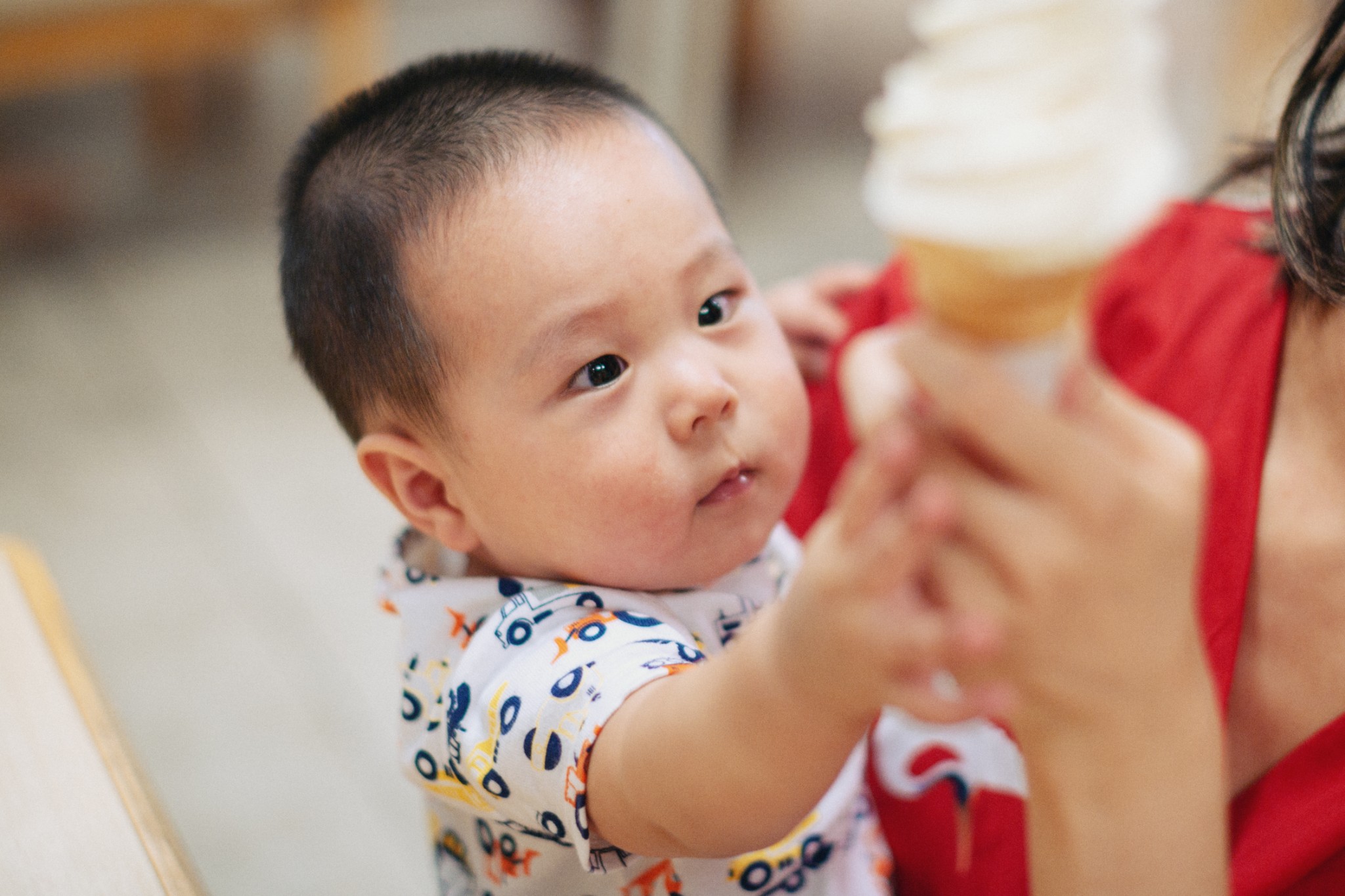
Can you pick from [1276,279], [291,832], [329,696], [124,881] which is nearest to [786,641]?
[124,881]

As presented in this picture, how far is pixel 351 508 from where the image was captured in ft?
7.26

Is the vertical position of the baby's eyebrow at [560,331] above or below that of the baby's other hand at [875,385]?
below

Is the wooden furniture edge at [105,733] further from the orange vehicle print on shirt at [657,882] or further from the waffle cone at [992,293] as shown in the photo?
the waffle cone at [992,293]

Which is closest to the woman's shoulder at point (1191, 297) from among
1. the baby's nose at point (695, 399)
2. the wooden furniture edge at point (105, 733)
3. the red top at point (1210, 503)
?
the red top at point (1210, 503)

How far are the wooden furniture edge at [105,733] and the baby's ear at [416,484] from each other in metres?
0.22

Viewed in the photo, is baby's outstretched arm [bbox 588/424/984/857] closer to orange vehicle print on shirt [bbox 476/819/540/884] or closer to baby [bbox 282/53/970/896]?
baby [bbox 282/53/970/896]

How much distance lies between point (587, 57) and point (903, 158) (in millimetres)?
3447

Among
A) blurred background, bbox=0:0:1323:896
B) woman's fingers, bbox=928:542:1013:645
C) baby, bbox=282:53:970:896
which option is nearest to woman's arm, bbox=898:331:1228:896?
woman's fingers, bbox=928:542:1013:645

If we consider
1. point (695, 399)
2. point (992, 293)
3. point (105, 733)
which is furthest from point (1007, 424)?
point (105, 733)

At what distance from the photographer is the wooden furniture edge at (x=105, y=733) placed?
0.66 meters

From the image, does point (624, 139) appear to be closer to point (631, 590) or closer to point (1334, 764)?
point (631, 590)

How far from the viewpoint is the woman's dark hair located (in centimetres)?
76

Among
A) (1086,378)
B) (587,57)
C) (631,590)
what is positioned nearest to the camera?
(1086,378)

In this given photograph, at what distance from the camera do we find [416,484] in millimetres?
804
